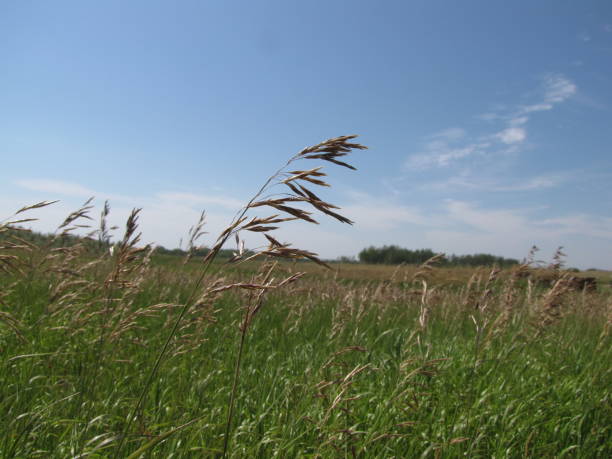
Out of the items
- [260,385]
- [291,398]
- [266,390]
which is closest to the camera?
[291,398]

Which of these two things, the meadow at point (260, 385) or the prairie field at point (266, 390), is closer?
the meadow at point (260, 385)

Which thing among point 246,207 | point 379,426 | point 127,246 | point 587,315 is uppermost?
point 246,207

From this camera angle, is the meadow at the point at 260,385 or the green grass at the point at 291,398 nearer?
the meadow at the point at 260,385

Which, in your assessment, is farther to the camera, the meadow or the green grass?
the green grass

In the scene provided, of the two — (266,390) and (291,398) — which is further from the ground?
(291,398)

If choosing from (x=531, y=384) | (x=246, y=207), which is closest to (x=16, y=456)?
(x=246, y=207)

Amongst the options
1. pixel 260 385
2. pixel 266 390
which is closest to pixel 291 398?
pixel 260 385

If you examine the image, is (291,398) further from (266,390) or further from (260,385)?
(266,390)

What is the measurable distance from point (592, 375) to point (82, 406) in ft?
15.3

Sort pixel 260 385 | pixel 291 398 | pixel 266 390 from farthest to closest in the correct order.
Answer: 1. pixel 266 390
2. pixel 260 385
3. pixel 291 398

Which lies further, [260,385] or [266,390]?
[266,390]

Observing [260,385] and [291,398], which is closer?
[291,398]

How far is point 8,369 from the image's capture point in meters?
2.53

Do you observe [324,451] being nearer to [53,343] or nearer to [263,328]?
[53,343]
